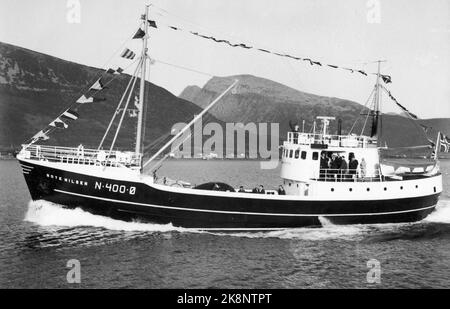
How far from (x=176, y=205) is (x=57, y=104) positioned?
14420 cm

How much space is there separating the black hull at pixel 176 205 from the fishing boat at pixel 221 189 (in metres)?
0.05

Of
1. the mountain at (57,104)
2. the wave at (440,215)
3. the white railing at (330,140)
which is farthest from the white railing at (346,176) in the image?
the mountain at (57,104)

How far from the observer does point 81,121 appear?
5704 inches

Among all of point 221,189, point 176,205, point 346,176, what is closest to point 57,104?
point 221,189

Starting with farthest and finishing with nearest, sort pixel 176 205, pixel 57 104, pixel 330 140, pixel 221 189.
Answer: pixel 57 104 < pixel 330 140 < pixel 221 189 < pixel 176 205

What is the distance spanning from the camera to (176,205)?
22969 millimetres

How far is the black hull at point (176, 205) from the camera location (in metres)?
22.7

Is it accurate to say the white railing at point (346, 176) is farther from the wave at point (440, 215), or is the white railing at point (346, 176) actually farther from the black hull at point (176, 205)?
the wave at point (440, 215)

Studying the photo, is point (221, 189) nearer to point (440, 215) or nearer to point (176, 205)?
point (176, 205)
